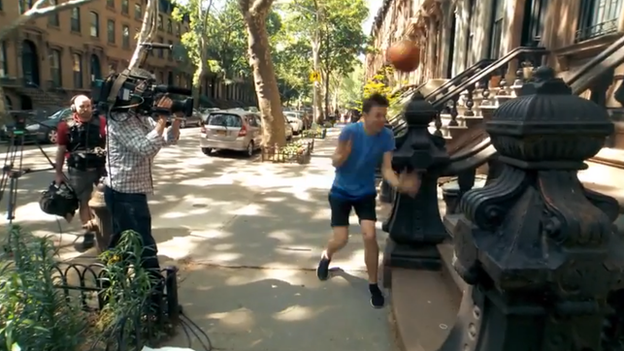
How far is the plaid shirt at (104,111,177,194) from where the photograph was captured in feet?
10.7

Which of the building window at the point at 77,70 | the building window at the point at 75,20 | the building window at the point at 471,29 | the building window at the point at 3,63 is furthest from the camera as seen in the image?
the building window at the point at 77,70

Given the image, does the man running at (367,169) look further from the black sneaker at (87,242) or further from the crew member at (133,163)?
the black sneaker at (87,242)

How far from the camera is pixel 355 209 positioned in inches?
156

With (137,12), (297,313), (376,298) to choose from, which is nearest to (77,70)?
(137,12)

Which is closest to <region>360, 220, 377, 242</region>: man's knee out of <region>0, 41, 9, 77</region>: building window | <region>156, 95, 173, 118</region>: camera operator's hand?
<region>156, 95, 173, 118</region>: camera operator's hand

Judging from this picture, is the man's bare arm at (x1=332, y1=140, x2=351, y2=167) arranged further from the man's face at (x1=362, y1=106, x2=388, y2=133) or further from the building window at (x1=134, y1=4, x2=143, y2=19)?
the building window at (x1=134, y1=4, x2=143, y2=19)

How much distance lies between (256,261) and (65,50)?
33078 mm

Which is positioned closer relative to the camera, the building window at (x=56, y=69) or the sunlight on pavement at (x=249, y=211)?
the sunlight on pavement at (x=249, y=211)

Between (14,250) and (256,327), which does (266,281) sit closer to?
(256,327)

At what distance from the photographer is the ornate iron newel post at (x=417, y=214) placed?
3920 millimetres

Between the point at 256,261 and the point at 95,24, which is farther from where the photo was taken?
the point at 95,24

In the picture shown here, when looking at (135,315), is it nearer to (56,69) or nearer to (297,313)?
(297,313)

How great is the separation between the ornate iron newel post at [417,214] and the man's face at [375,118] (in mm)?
336

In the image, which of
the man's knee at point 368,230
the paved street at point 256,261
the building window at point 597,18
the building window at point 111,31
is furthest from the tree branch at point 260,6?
the building window at point 111,31
